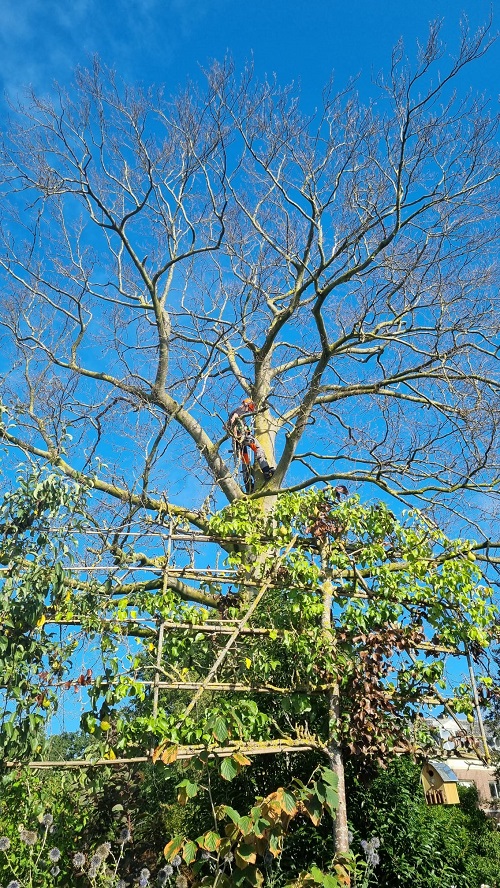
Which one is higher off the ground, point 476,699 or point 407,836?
point 476,699

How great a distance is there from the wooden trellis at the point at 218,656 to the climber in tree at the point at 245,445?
2.31 m

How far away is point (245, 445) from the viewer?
26.1 ft

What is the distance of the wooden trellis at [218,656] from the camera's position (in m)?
4.25

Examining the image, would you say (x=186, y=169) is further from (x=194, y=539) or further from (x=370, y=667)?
(x=370, y=667)

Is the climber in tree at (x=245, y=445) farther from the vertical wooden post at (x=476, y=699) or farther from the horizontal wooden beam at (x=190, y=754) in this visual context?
the horizontal wooden beam at (x=190, y=754)

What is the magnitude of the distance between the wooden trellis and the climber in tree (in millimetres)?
2306

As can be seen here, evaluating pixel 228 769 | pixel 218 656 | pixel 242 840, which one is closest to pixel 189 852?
pixel 242 840

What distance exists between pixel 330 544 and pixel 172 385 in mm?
3674

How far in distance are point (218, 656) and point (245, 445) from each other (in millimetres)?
3588

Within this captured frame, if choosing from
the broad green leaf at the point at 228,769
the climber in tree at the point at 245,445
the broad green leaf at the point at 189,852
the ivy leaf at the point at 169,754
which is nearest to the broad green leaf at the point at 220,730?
the broad green leaf at the point at 228,769

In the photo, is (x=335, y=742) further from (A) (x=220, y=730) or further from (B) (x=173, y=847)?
(B) (x=173, y=847)

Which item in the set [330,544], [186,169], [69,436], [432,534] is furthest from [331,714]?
[186,169]

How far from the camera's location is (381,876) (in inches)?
184

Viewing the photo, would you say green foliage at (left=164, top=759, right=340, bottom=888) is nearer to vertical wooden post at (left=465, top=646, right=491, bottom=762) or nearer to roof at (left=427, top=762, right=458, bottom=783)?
vertical wooden post at (left=465, top=646, right=491, bottom=762)
